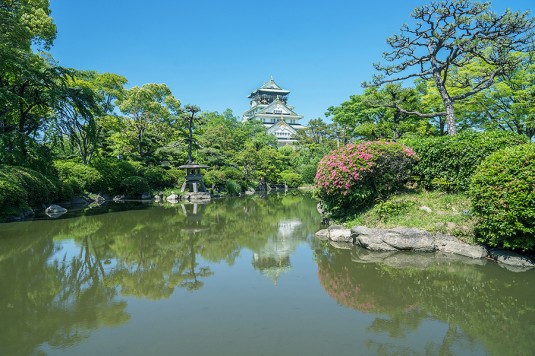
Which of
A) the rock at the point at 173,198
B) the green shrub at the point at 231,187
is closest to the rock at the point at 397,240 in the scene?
the rock at the point at 173,198

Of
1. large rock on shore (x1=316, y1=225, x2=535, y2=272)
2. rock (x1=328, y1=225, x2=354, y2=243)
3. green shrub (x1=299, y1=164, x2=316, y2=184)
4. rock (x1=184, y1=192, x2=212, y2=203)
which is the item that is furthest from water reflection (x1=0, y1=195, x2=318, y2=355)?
green shrub (x1=299, y1=164, x2=316, y2=184)

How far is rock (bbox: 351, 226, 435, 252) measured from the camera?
6738mm

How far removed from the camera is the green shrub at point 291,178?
114 feet

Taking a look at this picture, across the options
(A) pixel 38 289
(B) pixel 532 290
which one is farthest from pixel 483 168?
(A) pixel 38 289

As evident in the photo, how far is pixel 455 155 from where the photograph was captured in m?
8.20

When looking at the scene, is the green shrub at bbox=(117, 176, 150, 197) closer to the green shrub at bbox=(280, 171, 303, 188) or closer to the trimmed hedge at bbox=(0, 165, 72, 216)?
the trimmed hedge at bbox=(0, 165, 72, 216)

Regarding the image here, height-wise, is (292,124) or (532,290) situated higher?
(292,124)

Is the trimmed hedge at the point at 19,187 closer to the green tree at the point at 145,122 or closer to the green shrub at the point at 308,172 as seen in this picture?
the green tree at the point at 145,122

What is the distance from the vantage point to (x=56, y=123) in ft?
48.2

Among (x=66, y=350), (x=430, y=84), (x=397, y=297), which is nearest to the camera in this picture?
(x=66, y=350)

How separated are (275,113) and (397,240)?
2189 inches

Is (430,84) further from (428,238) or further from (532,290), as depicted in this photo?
(532,290)

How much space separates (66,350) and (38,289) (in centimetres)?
233

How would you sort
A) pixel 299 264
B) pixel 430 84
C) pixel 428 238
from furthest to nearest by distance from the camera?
pixel 430 84
pixel 428 238
pixel 299 264
